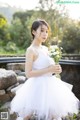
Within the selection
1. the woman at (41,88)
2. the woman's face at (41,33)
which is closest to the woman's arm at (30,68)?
the woman at (41,88)

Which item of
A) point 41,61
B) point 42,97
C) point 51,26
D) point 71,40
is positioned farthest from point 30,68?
point 51,26

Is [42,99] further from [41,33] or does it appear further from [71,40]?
[71,40]

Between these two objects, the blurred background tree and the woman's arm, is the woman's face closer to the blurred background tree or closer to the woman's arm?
the woman's arm

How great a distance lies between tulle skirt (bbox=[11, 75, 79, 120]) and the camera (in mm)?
2588

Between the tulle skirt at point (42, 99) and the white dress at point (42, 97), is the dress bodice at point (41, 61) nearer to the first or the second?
the white dress at point (42, 97)

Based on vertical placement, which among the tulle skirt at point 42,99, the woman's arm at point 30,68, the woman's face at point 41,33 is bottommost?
the tulle skirt at point 42,99

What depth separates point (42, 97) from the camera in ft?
8.50

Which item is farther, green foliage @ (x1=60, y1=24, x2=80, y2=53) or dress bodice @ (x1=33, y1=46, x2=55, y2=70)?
green foliage @ (x1=60, y1=24, x2=80, y2=53)

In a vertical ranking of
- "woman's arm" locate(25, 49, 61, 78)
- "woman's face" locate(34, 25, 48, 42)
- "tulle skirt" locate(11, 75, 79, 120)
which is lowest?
"tulle skirt" locate(11, 75, 79, 120)

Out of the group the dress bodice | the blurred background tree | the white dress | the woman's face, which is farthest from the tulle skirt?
the blurred background tree

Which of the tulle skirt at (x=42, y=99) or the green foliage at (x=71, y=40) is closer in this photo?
the tulle skirt at (x=42, y=99)

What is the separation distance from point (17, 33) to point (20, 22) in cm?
53

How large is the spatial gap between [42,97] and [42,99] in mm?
17

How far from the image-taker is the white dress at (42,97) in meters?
2.59
